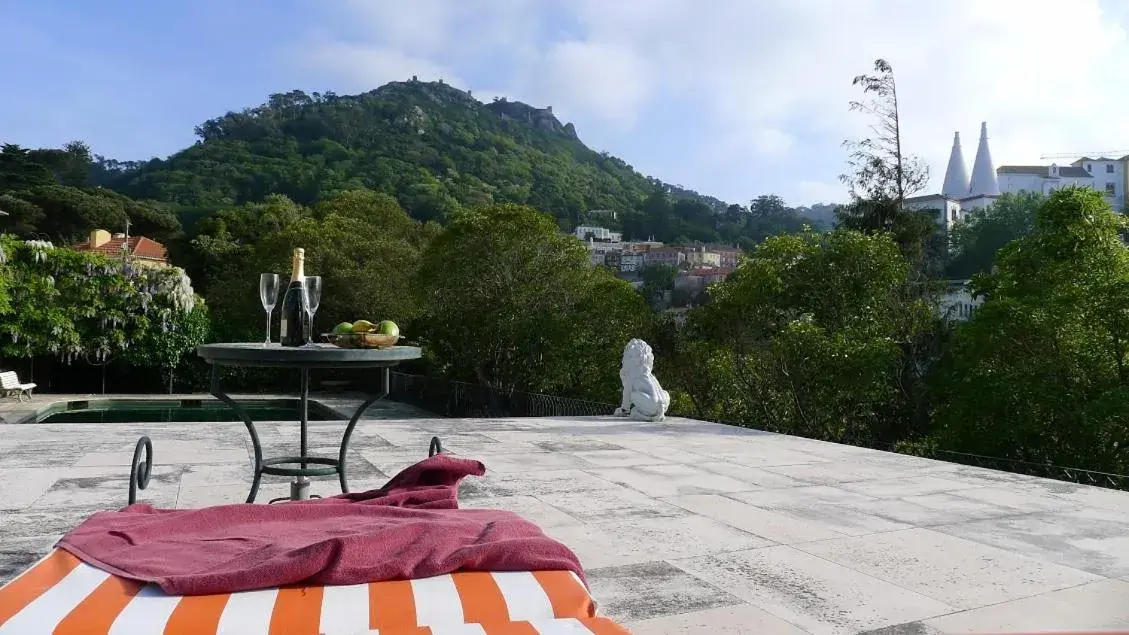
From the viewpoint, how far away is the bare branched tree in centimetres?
1738

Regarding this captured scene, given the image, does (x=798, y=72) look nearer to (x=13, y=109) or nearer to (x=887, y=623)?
(x=887, y=623)

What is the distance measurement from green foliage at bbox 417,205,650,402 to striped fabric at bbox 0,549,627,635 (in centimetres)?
1127

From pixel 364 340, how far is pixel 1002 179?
81.9m

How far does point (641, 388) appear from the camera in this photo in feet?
24.5

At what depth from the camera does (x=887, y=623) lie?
2156 mm

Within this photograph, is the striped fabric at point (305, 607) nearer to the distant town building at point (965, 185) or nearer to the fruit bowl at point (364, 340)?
the fruit bowl at point (364, 340)

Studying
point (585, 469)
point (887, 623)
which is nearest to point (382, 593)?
point (887, 623)

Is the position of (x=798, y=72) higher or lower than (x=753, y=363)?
higher

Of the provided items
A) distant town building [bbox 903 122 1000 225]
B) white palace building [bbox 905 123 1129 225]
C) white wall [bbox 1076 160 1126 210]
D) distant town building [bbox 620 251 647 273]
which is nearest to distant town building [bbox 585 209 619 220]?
distant town building [bbox 620 251 647 273]

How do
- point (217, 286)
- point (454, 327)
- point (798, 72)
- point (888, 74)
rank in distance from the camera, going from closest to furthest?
1. point (798, 72)
2. point (454, 327)
3. point (888, 74)
4. point (217, 286)

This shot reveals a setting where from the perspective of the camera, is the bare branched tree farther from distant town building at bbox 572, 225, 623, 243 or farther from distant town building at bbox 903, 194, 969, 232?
distant town building at bbox 903, 194, 969, 232

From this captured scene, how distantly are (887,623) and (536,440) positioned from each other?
13.0 feet

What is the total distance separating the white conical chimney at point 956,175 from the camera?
73062 mm

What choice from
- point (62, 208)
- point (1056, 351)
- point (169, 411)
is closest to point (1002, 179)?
point (62, 208)
